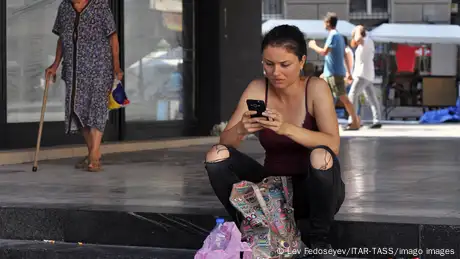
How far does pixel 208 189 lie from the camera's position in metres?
6.20

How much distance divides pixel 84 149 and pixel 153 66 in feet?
8.58

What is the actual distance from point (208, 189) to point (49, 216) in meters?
1.34

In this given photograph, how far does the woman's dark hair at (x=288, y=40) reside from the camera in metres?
4.43

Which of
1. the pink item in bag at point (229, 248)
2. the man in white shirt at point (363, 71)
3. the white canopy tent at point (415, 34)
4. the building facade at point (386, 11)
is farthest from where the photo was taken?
the building facade at point (386, 11)

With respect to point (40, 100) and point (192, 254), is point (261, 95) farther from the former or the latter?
point (40, 100)

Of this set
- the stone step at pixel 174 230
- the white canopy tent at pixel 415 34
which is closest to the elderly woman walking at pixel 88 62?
the stone step at pixel 174 230

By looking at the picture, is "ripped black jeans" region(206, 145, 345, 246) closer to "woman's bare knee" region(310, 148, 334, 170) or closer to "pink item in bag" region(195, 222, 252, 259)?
"woman's bare knee" region(310, 148, 334, 170)

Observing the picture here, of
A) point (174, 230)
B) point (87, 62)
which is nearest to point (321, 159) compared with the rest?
point (174, 230)

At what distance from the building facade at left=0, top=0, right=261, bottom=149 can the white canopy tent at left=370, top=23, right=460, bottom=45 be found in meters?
11.7

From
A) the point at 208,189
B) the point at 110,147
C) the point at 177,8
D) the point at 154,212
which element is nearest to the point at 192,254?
the point at 154,212

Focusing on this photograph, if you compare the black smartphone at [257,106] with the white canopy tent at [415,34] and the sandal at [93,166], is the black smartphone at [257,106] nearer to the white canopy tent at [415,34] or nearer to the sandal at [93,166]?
the sandal at [93,166]

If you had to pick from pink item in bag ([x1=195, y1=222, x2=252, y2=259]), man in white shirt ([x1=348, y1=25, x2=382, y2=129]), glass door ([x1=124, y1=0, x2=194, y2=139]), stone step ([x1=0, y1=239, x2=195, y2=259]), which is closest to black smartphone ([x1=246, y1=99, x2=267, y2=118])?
pink item in bag ([x1=195, y1=222, x2=252, y2=259])

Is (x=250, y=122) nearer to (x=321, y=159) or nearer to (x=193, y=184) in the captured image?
(x=321, y=159)

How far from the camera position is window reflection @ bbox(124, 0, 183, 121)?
11.7 m
